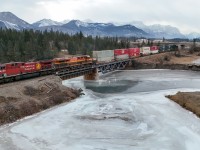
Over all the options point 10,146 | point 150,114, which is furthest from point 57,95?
point 10,146

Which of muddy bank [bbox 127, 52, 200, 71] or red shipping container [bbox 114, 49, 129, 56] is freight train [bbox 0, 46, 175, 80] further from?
muddy bank [bbox 127, 52, 200, 71]

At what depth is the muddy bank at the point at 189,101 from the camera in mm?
49606

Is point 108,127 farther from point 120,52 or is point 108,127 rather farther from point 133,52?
point 133,52

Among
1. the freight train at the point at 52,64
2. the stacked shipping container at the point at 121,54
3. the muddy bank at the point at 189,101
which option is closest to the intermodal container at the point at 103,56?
the freight train at the point at 52,64

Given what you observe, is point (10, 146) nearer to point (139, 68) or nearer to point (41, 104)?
point (41, 104)

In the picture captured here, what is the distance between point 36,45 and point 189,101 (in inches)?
3328

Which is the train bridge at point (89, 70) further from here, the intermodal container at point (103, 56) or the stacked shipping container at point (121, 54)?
the intermodal container at point (103, 56)

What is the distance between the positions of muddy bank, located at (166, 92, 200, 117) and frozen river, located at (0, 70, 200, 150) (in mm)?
1110

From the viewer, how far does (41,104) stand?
165 feet

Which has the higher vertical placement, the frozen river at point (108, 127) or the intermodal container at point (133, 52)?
the intermodal container at point (133, 52)

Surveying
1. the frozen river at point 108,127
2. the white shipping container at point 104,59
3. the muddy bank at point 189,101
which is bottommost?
the frozen river at point 108,127

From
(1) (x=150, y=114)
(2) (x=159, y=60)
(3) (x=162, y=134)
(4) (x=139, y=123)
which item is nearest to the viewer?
(3) (x=162, y=134)

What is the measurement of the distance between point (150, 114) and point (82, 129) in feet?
40.6

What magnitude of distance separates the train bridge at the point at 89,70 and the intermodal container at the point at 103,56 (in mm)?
3590
